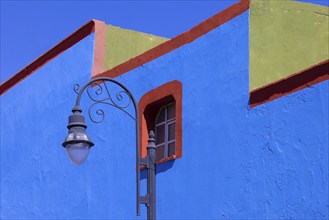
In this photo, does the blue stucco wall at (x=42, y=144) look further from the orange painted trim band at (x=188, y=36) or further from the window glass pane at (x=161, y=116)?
the window glass pane at (x=161, y=116)

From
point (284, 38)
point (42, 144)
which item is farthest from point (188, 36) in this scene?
point (42, 144)

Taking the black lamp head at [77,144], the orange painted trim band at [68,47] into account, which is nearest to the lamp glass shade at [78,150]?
the black lamp head at [77,144]

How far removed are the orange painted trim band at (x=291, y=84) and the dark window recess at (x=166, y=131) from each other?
216cm

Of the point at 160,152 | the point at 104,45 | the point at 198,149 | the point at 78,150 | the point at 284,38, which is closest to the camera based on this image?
the point at 78,150

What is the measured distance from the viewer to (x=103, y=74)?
1571cm

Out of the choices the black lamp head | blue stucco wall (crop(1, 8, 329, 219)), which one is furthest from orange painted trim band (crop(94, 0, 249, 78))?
the black lamp head

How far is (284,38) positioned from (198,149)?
2.33 metres

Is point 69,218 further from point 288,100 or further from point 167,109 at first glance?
point 288,100

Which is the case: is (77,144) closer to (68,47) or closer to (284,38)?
(284,38)

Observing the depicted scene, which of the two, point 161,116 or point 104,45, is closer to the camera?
point 161,116

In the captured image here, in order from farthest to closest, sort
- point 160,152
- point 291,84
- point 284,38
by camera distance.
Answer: point 160,152, point 284,38, point 291,84

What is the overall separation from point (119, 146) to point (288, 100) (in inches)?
166

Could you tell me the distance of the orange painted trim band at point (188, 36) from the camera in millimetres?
13031

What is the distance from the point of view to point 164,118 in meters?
14.3
